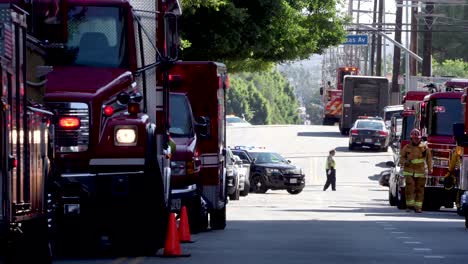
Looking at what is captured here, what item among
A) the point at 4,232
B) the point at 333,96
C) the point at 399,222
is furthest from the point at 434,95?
the point at 333,96

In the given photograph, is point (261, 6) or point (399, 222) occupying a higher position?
point (261, 6)

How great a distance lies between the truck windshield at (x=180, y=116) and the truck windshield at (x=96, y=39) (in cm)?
483

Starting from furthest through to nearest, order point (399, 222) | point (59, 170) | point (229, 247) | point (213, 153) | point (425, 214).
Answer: point (425, 214)
point (399, 222)
point (213, 153)
point (229, 247)
point (59, 170)

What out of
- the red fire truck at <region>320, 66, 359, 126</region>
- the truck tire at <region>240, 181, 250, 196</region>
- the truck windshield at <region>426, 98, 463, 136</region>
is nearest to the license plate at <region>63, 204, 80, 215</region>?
the truck windshield at <region>426, 98, 463, 136</region>

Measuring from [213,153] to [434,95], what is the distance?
37.4 feet

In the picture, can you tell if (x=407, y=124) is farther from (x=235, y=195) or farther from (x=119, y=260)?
(x=119, y=260)

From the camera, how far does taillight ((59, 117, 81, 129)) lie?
1695 cm

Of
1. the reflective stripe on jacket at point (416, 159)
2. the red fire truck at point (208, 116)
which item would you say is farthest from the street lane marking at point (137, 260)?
the reflective stripe on jacket at point (416, 159)

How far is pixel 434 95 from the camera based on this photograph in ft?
113

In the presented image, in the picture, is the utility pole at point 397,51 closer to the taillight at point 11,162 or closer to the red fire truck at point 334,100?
the red fire truck at point 334,100

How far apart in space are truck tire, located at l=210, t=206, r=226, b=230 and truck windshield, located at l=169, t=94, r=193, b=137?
83.2 inches

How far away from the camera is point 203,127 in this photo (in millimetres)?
23266

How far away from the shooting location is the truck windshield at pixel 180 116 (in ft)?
74.9

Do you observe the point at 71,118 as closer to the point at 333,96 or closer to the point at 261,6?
the point at 261,6
